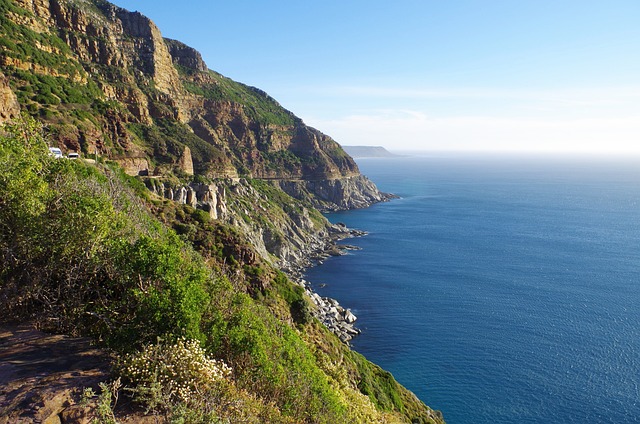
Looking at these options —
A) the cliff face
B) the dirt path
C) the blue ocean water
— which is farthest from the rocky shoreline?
the dirt path

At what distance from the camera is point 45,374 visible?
520 inches

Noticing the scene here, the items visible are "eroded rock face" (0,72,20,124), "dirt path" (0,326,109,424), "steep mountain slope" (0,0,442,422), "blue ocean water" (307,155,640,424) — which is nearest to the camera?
"dirt path" (0,326,109,424)

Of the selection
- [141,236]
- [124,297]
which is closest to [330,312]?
[141,236]

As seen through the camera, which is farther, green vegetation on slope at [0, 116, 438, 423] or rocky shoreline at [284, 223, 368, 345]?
rocky shoreline at [284, 223, 368, 345]

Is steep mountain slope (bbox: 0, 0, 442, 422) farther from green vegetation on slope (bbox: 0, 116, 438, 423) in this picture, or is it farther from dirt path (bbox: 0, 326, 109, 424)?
dirt path (bbox: 0, 326, 109, 424)

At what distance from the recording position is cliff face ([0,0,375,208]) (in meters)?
76.1

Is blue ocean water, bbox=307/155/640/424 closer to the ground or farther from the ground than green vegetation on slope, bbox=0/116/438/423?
closer to the ground

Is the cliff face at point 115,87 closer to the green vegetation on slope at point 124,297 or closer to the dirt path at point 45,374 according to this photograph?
the green vegetation on slope at point 124,297

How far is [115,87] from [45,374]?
109m

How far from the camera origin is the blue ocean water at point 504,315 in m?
50.2

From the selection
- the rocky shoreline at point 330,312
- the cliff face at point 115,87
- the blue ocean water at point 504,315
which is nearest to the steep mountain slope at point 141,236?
the cliff face at point 115,87

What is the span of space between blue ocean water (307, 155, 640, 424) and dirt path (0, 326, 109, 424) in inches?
1780

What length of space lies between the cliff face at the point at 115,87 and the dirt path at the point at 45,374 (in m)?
50.6

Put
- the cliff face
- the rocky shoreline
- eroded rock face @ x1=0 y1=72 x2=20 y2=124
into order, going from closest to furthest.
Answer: eroded rock face @ x1=0 y1=72 x2=20 y2=124
the rocky shoreline
the cliff face
